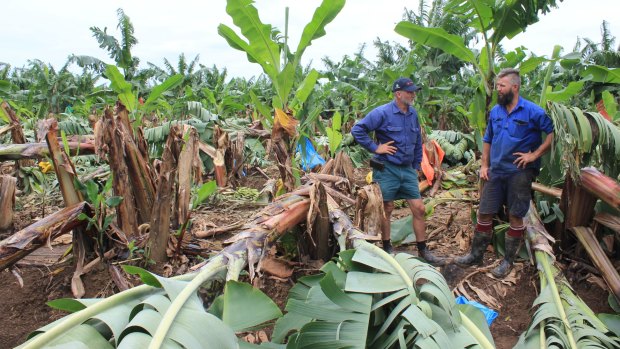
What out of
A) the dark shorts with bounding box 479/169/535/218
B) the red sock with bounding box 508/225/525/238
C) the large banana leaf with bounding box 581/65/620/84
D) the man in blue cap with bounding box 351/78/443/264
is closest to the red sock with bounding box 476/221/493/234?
the dark shorts with bounding box 479/169/535/218

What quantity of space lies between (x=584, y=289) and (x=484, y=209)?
1.01 metres

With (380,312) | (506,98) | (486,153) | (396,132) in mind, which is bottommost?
(380,312)

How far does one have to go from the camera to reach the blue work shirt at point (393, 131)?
4418mm

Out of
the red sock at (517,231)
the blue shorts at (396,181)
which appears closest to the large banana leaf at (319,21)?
the blue shorts at (396,181)

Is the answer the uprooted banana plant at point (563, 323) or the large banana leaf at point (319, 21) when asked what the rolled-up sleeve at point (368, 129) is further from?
the uprooted banana plant at point (563, 323)

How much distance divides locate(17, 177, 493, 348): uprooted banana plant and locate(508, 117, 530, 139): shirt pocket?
6.44 feet

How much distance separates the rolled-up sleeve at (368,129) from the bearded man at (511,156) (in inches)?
39.7

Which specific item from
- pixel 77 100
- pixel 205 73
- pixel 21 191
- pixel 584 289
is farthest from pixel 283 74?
pixel 77 100

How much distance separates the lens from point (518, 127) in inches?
151

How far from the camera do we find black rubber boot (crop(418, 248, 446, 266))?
4383 millimetres

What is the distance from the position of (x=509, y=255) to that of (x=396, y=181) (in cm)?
121

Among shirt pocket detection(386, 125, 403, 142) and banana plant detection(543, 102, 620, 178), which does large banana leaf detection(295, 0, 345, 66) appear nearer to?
shirt pocket detection(386, 125, 403, 142)

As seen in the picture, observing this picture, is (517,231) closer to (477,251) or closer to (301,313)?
(477,251)

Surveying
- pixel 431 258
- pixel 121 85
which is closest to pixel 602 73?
pixel 431 258
